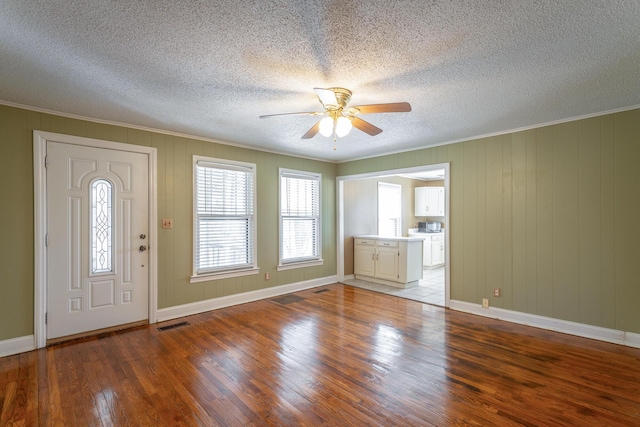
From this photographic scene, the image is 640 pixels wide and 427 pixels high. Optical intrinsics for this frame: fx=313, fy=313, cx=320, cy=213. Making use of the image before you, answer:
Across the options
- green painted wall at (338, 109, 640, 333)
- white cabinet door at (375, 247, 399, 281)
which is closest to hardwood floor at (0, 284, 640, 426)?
green painted wall at (338, 109, 640, 333)

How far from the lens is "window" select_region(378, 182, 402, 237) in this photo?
751 centimetres

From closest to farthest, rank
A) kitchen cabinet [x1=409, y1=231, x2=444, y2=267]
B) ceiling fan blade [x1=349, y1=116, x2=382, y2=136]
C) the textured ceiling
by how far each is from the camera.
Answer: the textured ceiling < ceiling fan blade [x1=349, y1=116, x2=382, y2=136] < kitchen cabinet [x1=409, y1=231, x2=444, y2=267]

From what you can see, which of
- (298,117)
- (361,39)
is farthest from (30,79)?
(361,39)

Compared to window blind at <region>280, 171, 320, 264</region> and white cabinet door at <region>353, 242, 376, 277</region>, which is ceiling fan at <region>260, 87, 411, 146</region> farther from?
white cabinet door at <region>353, 242, 376, 277</region>

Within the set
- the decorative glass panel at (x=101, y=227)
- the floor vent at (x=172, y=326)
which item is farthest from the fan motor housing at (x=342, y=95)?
the floor vent at (x=172, y=326)

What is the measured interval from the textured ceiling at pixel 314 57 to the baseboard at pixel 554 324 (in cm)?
233

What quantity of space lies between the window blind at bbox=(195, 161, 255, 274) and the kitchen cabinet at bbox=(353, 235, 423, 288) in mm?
2409

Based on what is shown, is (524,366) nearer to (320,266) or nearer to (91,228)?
(320,266)

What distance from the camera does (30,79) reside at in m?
2.54

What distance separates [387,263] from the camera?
5957mm

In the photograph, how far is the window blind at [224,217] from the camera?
447 centimetres

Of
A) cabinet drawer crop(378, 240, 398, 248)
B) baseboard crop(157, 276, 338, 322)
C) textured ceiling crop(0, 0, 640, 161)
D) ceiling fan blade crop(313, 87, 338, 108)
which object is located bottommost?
baseboard crop(157, 276, 338, 322)

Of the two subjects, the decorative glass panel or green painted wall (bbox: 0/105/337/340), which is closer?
green painted wall (bbox: 0/105/337/340)

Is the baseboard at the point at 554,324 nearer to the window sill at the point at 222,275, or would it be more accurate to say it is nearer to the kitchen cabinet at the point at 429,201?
the window sill at the point at 222,275
